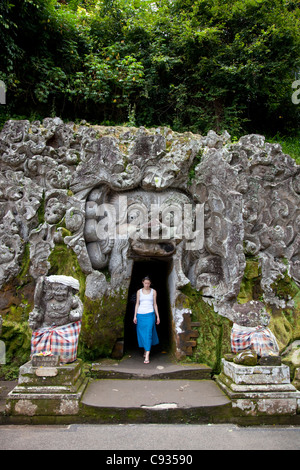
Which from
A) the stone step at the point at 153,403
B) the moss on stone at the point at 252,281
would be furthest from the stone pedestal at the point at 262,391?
the moss on stone at the point at 252,281

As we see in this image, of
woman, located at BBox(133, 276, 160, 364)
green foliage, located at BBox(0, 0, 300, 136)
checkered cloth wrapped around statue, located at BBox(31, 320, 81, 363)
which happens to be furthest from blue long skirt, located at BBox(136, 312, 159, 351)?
green foliage, located at BBox(0, 0, 300, 136)

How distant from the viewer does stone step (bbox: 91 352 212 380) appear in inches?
231

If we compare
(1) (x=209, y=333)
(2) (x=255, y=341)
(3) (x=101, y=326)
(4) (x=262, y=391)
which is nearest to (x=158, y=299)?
(1) (x=209, y=333)

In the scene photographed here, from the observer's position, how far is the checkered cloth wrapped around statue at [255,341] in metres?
5.00

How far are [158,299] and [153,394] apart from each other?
349cm

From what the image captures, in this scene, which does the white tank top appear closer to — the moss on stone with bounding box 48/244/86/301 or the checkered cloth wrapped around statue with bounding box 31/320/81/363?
the moss on stone with bounding box 48/244/86/301

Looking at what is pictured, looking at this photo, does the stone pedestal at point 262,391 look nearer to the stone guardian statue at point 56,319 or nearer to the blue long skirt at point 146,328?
the blue long skirt at point 146,328

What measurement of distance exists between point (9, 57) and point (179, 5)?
6.40m

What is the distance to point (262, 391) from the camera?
4.73m

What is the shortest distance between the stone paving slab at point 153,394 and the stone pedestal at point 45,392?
226mm

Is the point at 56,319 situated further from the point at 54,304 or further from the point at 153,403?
the point at 153,403

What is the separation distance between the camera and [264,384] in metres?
4.79

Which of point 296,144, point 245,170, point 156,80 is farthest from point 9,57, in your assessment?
point 296,144

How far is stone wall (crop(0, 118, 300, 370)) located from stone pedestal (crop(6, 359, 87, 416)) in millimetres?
1604
